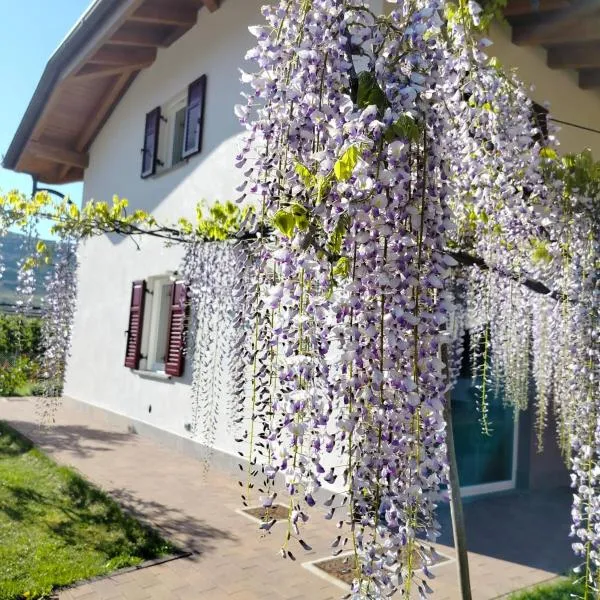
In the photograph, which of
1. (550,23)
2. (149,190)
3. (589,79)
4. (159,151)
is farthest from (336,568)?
(159,151)

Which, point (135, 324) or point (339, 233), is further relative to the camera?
point (135, 324)

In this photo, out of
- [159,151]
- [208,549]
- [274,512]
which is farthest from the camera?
[159,151]

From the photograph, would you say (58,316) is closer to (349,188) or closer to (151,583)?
(151,583)

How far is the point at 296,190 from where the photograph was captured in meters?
1.71

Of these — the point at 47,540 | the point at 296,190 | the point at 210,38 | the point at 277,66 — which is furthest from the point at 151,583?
the point at 210,38

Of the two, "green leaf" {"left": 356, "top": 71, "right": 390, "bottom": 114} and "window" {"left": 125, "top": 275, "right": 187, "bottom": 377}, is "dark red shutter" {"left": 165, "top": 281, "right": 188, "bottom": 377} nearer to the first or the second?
"window" {"left": 125, "top": 275, "right": 187, "bottom": 377}

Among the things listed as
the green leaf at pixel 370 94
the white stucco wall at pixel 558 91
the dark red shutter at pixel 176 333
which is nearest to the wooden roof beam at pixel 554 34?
the white stucco wall at pixel 558 91

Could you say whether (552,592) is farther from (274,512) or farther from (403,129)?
(403,129)

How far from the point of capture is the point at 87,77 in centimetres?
820

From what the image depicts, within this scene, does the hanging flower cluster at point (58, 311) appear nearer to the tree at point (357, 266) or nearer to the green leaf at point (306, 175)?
the tree at point (357, 266)

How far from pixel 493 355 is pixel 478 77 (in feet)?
9.29

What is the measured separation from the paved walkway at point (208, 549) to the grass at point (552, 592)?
0.11m

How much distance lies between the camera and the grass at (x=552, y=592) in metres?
3.25

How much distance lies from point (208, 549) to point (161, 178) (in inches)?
202
